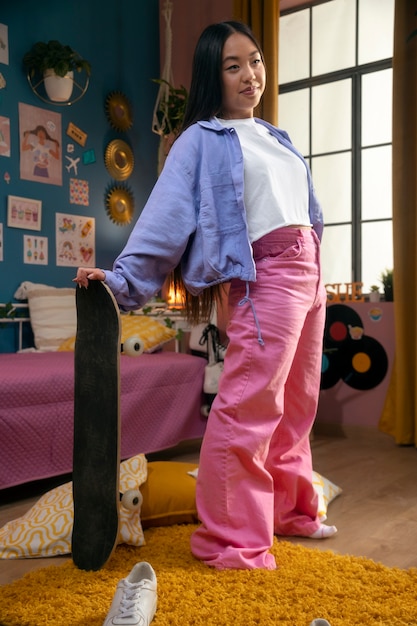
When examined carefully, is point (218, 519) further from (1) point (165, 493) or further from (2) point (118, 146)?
(2) point (118, 146)

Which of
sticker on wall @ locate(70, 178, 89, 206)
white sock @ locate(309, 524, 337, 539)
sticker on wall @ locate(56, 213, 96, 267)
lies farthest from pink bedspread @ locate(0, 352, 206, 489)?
sticker on wall @ locate(70, 178, 89, 206)

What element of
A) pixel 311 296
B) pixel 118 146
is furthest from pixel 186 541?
pixel 118 146

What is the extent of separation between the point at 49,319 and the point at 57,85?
3.93 feet

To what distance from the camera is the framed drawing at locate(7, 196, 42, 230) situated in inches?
133

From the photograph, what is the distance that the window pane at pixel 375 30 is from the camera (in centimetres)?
364

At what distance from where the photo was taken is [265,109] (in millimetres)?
3662

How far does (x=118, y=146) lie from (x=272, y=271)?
2.59 meters

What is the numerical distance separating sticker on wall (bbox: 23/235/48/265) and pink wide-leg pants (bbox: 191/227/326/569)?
205 centimetres

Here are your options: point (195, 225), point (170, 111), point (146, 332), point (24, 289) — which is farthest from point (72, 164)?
point (195, 225)

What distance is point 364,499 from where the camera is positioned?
2.22 m

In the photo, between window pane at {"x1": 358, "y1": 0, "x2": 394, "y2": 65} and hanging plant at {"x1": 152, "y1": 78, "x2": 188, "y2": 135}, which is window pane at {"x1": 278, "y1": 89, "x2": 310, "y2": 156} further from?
hanging plant at {"x1": 152, "y1": 78, "x2": 188, "y2": 135}

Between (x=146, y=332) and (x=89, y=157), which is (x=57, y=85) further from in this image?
(x=146, y=332)

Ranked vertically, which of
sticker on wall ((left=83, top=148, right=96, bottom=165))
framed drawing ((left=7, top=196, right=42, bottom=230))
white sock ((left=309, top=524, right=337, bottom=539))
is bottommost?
white sock ((left=309, top=524, right=337, bottom=539))

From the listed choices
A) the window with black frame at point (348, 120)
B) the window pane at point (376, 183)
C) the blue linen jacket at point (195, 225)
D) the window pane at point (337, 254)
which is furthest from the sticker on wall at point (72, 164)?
the blue linen jacket at point (195, 225)
